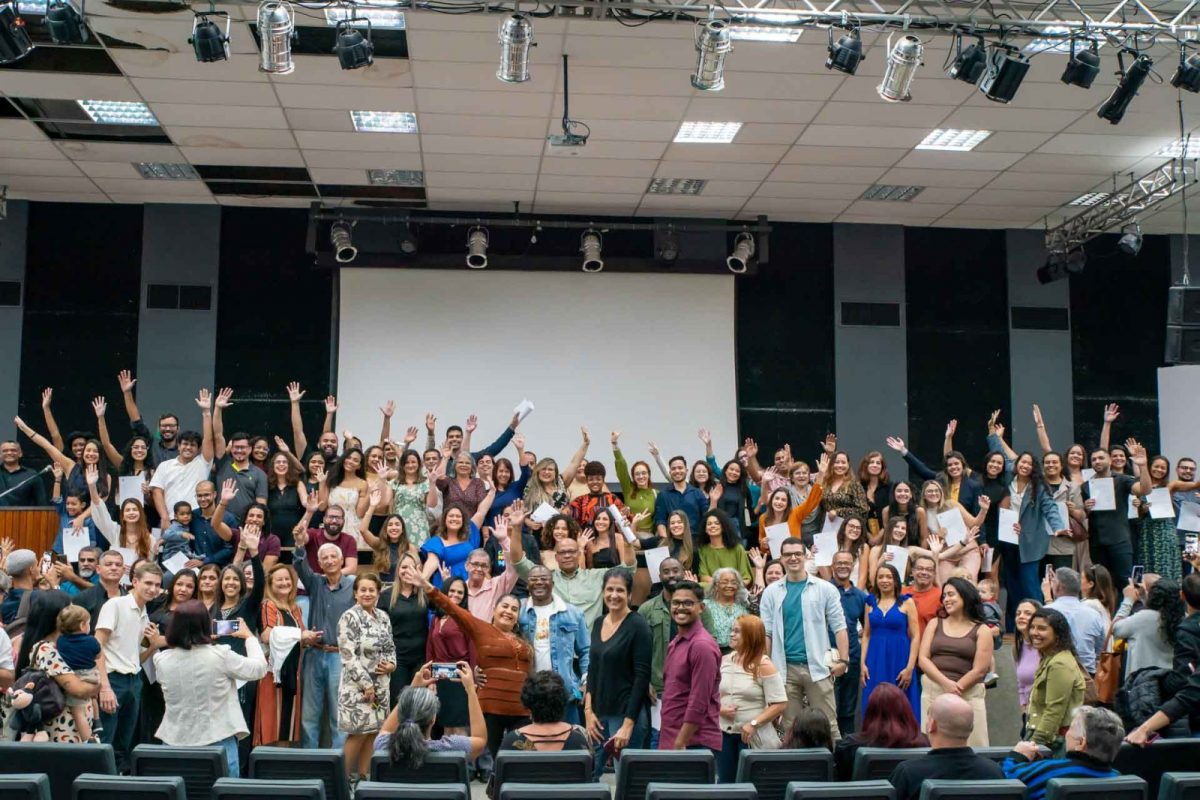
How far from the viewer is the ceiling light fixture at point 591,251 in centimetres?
1005

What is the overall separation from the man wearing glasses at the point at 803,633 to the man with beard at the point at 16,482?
5521mm

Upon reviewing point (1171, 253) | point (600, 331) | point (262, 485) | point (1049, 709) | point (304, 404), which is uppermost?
point (1171, 253)

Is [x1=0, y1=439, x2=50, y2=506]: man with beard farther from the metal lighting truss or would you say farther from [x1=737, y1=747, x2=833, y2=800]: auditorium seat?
the metal lighting truss

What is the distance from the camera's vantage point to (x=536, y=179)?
9734 mm

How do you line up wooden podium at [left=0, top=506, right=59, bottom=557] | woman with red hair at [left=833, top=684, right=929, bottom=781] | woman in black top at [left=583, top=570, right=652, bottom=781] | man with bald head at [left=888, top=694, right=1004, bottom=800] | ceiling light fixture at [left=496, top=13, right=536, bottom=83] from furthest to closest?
wooden podium at [left=0, top=506, right=59, bottom=557] → ceiling light fixture at [left=496, top=13, right=536, bottom=83] → woman in black top at [left=583, top=570, right=652, bottom=781] → woman with red hair at [left=833, top=684, right=929, bottom=781] → man with bald head at [left=888, top=694, right=1004, bottom=800]

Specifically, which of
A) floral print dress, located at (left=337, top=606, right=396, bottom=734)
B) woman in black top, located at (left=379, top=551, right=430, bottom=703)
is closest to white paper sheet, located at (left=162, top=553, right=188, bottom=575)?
woman in black top, located at (left=379, top=551, right=430, bottom=703)

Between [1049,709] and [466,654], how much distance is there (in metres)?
2.66

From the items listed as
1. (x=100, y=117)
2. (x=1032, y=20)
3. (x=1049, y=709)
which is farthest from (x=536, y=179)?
(x=1049, y=709)

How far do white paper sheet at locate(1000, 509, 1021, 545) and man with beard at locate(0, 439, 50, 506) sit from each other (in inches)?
270

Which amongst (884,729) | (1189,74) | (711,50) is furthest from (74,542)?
(1189,74)

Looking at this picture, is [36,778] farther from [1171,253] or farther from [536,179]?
[1171,253]

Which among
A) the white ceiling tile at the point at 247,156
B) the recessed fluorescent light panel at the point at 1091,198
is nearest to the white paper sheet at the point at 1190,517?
the recessed fluorescent light panel at the point at 1091,198

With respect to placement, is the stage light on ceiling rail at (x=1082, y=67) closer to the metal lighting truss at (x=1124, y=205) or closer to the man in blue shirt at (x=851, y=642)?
the metal lighting truss at (x=1124, y=205)

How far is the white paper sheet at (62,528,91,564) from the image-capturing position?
24.2ft
